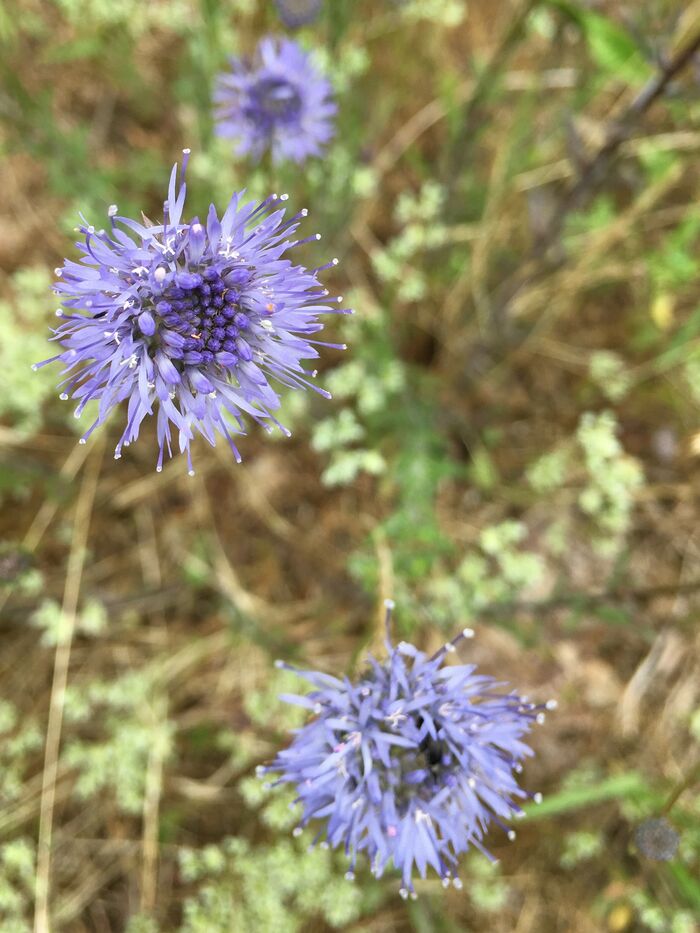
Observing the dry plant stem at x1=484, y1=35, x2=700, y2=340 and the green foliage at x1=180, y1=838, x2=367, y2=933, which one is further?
the green foliage at x1=180, y1=838, x2=367, y2=933

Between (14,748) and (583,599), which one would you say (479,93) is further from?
(14,748)

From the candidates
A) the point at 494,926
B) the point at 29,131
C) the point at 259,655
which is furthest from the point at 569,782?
the point at 29,131

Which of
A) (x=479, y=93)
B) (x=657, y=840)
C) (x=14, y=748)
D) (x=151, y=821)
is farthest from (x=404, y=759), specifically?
(x=479, y=93)

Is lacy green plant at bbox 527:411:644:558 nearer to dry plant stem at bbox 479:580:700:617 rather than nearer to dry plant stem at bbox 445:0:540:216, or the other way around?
dry plant stem at bbox 479:580:700:617

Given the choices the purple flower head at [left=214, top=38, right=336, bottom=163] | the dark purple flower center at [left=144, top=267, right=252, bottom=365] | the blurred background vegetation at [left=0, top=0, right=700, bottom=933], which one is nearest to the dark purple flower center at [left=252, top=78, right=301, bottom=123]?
the purple flower head at [left=214, top=38, right=336, bottom=163]

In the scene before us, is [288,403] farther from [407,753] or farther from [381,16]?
[381,16]
